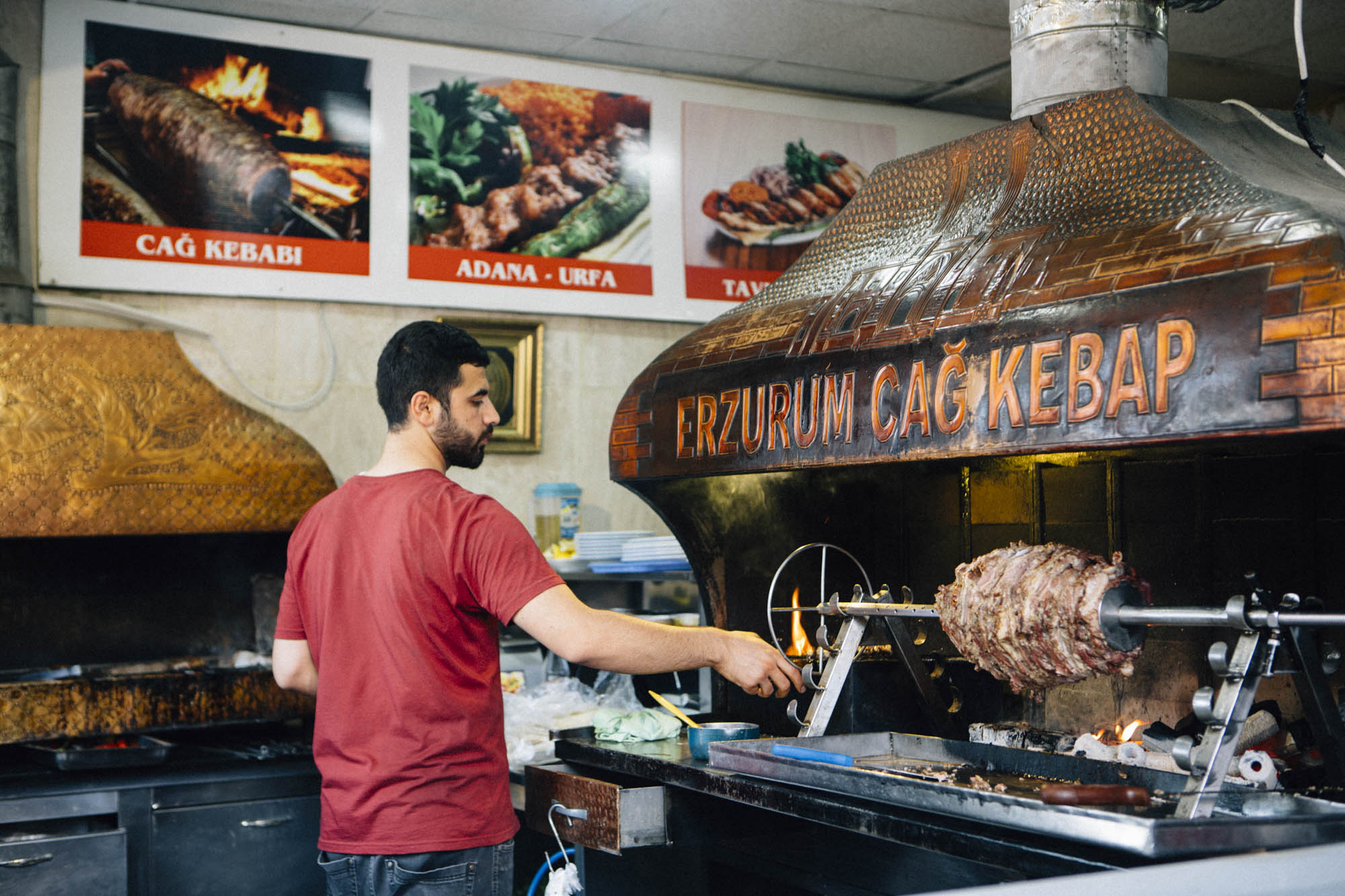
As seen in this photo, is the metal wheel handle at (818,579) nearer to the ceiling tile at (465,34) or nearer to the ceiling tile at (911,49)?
the ceiling tile at (911,49)

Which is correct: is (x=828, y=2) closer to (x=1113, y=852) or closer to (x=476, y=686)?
(x=476, y=686)

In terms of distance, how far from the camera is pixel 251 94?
4859 millimetres

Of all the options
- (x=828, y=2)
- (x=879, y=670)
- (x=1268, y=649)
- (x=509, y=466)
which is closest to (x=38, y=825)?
(x=509, y=466)

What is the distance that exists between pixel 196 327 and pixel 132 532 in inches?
42.7

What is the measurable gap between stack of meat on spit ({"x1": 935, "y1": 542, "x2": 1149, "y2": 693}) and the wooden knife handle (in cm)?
36

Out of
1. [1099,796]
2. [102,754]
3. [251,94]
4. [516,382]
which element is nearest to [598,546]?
[516,382]

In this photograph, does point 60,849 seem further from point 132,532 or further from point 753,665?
point 753,665

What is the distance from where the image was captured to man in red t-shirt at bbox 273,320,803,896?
103 inches

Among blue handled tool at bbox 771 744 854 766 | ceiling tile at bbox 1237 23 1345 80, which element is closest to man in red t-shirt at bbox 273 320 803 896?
blue handled tool at bbox 771 744 854 766

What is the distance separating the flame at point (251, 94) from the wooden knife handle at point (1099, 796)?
4.00 meters

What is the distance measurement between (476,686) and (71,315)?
2766 mm

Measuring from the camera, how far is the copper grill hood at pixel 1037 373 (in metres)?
1.95

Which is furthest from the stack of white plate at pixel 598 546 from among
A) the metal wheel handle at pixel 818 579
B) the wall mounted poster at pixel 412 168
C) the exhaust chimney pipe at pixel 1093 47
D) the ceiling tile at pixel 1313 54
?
the ceiling tile at pixel 1313 54

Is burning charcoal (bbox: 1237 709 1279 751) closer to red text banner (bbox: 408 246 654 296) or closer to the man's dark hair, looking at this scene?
the man's dark hair
